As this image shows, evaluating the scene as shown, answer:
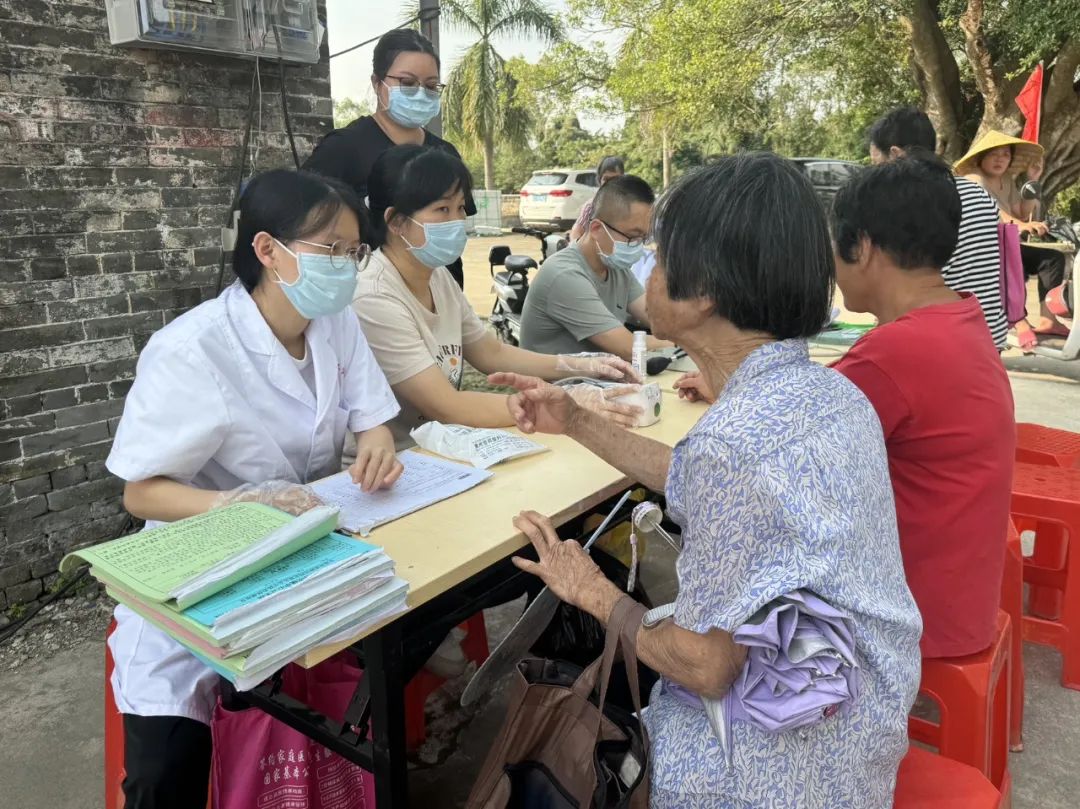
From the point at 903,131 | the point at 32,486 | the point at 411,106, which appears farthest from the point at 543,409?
the point at 903,131

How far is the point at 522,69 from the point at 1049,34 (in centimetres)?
1264

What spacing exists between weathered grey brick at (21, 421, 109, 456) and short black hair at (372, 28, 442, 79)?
5.65ft

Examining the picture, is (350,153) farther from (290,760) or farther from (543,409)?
(290,760)

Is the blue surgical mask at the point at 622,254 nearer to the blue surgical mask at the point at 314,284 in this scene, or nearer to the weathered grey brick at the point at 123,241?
the blue surgical mask at the point at 314,284

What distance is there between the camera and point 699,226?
1.21 m

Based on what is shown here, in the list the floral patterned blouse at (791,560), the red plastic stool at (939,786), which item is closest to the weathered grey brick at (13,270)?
the floral patterned blouse at (791,560)

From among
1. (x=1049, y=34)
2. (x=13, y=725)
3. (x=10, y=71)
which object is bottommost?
(x=13, y=725)

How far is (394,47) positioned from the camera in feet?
10.7

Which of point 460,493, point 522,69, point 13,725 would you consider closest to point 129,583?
point 460,493

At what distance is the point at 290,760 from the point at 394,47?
2.68 meters

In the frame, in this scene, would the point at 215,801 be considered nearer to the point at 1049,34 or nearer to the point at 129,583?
the point at 129,583

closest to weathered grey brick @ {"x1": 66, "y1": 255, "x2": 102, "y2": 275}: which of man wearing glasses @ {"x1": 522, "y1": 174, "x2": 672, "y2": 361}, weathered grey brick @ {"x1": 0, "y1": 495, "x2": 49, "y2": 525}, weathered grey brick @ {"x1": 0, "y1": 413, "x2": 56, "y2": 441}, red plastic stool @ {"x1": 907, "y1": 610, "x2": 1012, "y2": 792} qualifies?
weathered grey brick @ {"x1": 0, "y1": 413, "x2": 56, "y2": 441}

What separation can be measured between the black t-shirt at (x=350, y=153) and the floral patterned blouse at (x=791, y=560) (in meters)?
2.32

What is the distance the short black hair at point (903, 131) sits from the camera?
336 centimetres
